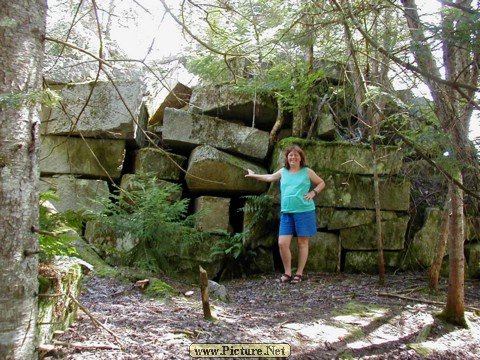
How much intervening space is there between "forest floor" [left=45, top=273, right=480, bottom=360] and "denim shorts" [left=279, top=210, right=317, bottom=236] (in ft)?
2.91

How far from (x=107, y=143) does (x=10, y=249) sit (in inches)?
188

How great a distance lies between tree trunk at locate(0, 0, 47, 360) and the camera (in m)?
1.87

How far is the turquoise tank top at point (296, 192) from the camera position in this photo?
221 inches

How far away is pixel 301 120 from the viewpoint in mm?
6828

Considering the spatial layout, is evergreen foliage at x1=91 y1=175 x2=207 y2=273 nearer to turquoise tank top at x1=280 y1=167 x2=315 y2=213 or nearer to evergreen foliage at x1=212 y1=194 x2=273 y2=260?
evergreen foliage at x1=212 y1=194 x2=273 y2=260

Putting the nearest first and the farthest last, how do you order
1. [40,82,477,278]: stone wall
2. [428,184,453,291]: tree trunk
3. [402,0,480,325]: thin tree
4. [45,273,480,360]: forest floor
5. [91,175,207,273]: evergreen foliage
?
[402,0,480,325]: thin tree < [45,273,480,360]: forest floor < [428,184,453,291]: tree trunk < [91,175,207,273]: evergreen foliage < [40,82,477,278]: stone wall

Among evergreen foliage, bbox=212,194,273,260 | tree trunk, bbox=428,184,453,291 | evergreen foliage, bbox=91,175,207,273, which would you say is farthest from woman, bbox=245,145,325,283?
tree trunk, bbox=428,184,453,291

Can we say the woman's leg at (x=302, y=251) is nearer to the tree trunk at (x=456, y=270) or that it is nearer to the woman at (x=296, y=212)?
the woman at (x=296, y=212)

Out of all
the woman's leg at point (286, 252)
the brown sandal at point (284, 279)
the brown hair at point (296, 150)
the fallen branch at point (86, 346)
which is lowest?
the brown sandal at point (284, 279)

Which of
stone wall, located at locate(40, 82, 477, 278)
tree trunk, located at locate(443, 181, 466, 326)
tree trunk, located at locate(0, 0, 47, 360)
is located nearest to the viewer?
tree trunk, located at locate(0, 0, 47, 360)

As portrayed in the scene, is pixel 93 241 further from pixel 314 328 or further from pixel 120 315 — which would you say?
pixel 314 328

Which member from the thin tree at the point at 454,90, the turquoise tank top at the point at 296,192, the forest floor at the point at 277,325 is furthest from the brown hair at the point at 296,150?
the thin tree at the point at 454,90

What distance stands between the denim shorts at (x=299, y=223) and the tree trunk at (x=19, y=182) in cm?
402

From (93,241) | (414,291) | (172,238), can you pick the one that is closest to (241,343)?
(172,238)
